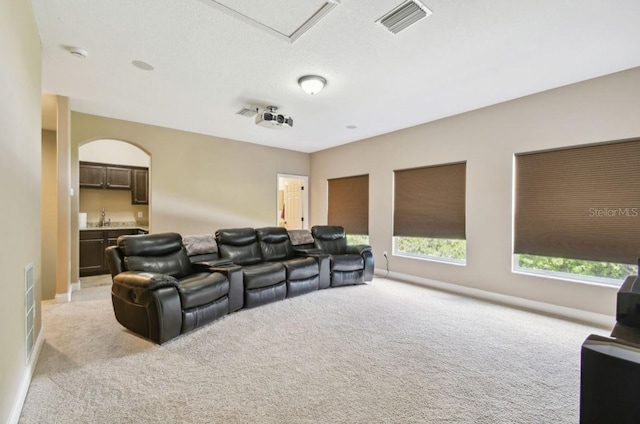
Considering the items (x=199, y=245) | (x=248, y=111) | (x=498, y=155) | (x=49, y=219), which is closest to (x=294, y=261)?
(x=199, y=245)

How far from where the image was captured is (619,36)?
2.51 m

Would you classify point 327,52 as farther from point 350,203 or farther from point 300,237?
point 350,203

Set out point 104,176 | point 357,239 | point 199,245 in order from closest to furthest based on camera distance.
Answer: point 199,245, point 104,176, point 357,239

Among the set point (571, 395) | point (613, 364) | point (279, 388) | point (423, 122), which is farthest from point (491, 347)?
point (423, 122)

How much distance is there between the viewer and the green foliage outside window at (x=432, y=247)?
469 centimetres

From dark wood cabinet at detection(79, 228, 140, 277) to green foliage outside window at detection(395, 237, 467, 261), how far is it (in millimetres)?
5633

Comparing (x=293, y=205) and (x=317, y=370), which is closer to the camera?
(x=317, y=370)

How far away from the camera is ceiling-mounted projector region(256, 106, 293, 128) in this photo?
408 cm

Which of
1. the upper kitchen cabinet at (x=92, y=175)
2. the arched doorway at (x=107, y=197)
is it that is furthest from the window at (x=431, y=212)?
the upper kitchen cabinet at (x=92, y=175)

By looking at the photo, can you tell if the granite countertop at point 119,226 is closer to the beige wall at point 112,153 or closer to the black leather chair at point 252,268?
the beige wall at point 112,153

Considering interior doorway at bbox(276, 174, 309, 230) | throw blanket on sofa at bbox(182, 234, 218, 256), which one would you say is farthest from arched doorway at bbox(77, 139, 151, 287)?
interior doorway at bbox(276, 174, 309, 230)

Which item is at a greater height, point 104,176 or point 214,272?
point 104,176

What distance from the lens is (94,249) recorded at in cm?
546

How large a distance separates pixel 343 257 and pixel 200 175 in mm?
3303
